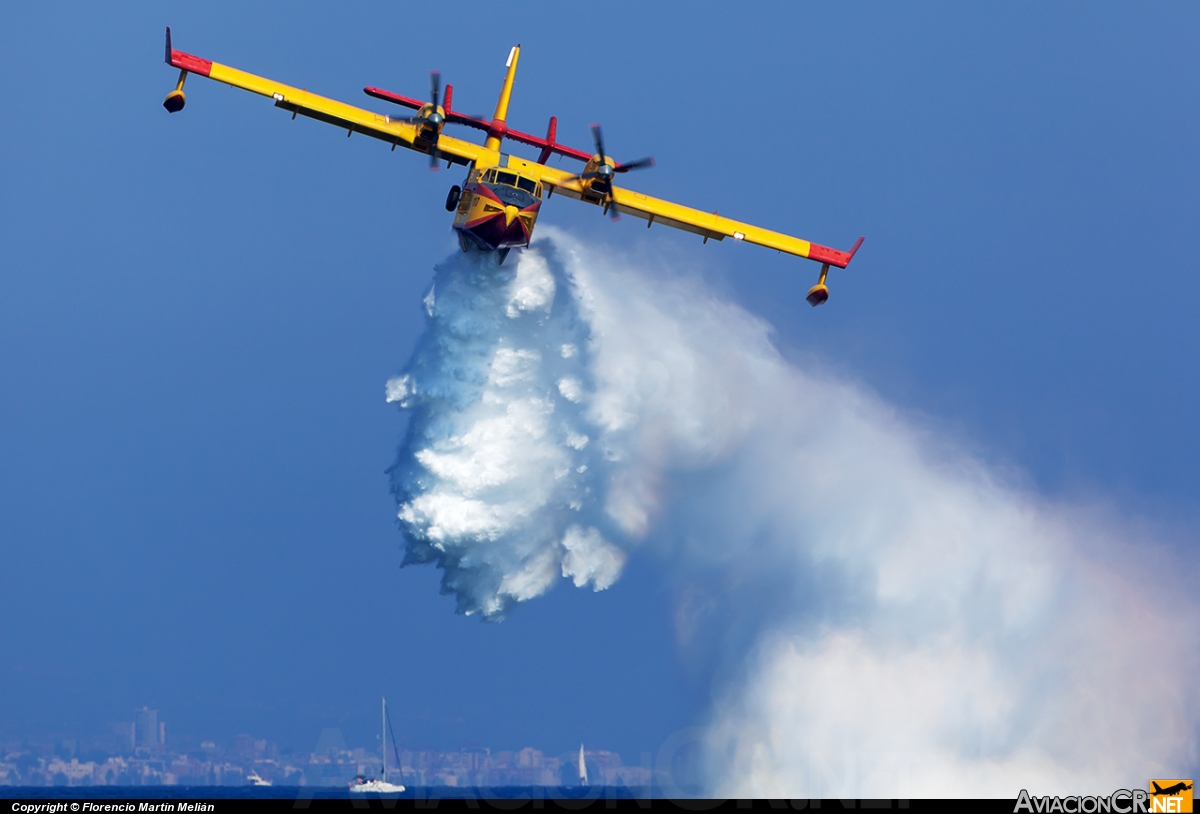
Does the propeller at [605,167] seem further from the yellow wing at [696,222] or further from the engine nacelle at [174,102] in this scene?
the engine nacelle at [174,102]

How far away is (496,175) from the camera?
28.9 m

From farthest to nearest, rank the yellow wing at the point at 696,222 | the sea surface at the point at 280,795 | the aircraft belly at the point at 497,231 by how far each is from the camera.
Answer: the sea surface at the point at 280,795 < the yellow wing at the point at 696,222 < the aircraft belly at the point at 497,231

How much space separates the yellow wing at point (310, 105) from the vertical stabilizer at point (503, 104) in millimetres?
2735

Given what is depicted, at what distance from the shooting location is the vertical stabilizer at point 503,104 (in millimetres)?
33156

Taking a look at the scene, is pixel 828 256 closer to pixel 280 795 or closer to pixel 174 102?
pixel 174 102

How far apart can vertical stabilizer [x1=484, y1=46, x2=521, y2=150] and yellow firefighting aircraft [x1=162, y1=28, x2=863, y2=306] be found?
0.04 metres

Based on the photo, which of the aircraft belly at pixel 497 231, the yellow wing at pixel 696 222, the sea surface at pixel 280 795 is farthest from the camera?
the sea surface at pixel 280 795

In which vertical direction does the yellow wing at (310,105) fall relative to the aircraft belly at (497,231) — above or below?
above

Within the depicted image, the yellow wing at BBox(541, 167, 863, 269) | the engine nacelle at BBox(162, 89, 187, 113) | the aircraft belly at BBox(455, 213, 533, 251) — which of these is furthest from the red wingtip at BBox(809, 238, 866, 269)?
the engine nacelle at BBox(162, 89, 187, 113)

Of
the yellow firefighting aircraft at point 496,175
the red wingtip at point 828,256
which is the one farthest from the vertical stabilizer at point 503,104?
the red wingtip at point 828,256

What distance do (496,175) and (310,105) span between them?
5.30 m

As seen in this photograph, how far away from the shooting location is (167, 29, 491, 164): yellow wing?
30.1 m

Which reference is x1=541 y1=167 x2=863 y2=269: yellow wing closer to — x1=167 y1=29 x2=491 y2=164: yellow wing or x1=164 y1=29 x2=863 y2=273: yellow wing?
→ x1=164 y1=29 x2=863 y2=273: yellow wing

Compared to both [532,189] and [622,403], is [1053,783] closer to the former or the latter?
[622,403]
